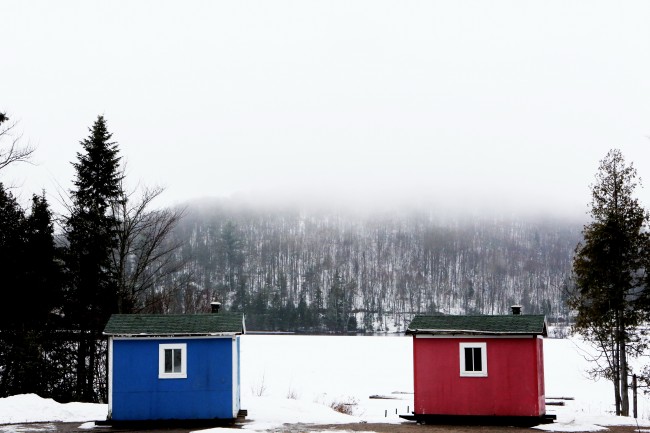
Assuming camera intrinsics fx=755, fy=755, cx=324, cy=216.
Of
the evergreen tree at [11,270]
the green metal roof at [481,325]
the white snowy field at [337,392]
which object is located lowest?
the white snowy field at [337,392]

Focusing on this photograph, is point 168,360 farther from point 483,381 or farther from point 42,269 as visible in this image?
point 42,269

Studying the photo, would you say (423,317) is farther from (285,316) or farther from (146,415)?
(285,316)

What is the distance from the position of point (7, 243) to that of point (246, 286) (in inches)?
6318

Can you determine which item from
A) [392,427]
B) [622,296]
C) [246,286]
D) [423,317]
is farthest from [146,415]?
[246,286]

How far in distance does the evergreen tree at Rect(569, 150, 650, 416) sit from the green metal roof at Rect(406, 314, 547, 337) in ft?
19.4

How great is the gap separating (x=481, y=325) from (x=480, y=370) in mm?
1337

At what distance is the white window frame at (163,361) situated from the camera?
2188 cm

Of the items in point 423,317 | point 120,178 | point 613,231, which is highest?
point 120,178

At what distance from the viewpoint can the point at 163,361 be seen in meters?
21.9

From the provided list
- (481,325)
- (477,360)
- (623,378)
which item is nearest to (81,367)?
(477,360)

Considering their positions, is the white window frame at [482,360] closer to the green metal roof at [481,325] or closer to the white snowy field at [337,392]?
the green metal roof at [481,325]

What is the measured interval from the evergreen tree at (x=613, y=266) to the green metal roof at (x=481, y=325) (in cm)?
593

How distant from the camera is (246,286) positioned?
637 ft

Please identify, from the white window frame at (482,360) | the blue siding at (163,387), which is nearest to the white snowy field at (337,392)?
the blue siding at (163,387)
